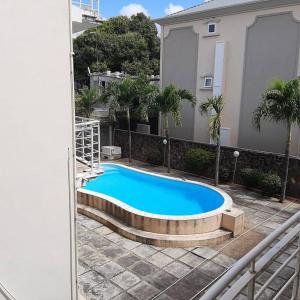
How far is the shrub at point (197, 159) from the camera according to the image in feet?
49.1

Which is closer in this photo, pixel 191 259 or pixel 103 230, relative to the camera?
pixel 191 259

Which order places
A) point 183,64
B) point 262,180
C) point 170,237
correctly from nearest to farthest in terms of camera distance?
1. point 170,237
2. point 262,180
3. point 183,64

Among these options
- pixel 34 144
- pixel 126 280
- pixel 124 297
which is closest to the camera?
pixel 34 144

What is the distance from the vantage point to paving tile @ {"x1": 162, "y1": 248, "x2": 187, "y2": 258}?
838 centimetres

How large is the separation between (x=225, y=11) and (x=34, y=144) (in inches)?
607

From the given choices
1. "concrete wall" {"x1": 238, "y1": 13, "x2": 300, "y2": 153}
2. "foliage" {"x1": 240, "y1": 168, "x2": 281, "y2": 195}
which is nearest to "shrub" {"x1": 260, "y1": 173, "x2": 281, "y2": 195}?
"foliage" {"x1": 240, "y1": 168, "x2": 281, "y2": 195}

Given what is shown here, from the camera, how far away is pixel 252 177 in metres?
13.4

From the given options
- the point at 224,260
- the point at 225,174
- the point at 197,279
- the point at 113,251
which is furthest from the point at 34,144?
the point at 225,174

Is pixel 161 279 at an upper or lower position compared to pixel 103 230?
upper

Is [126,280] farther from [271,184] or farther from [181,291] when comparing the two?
[271,184]

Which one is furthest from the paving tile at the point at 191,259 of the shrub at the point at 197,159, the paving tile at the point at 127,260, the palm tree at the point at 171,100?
the palm tree at the point at 171,100

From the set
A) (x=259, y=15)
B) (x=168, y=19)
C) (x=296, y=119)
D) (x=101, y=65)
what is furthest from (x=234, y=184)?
(x=101, y=65)

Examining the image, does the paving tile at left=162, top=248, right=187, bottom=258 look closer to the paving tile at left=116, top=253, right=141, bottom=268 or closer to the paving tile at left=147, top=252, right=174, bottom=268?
the paving tile at left=147, top=252, right=174, bottom=268

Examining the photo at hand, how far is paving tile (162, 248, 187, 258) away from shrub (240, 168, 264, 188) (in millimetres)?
5946
